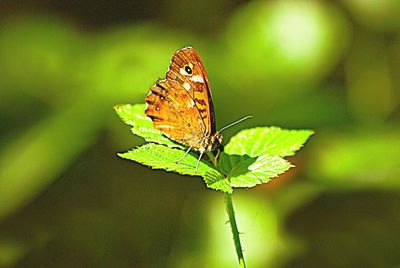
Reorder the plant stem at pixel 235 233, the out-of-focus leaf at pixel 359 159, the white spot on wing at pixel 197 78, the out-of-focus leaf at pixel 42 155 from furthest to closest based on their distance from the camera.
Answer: the out-of-focus leaf at pixel 42 155 < the out-of-focus leaf at pixel 359 159 < the white spot on wing at pixel 197 78 < the plant stem at pixel 235 233

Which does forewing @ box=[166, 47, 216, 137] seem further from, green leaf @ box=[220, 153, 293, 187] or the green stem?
the green stem

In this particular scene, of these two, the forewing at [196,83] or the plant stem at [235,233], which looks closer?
the plant stem at [235,233]

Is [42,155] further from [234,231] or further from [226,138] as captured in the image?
[234,231]

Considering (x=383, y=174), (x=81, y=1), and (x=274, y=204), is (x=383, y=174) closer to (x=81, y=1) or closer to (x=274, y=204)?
(x=274, y=204)

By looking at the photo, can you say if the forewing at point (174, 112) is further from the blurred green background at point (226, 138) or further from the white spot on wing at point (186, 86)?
the blurred green background at point (226, 138)

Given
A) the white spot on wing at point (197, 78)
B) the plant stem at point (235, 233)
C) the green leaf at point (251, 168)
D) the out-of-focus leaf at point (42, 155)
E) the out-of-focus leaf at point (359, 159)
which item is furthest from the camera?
the out-of-focus leaf at point (42, 155)

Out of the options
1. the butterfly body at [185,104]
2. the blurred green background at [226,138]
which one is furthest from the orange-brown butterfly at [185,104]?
the blurred green background at [226,138]

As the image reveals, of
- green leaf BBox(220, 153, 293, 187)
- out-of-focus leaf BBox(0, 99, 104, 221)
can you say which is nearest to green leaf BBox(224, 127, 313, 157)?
green leaf BBox(220, 153, 293, 187)
